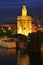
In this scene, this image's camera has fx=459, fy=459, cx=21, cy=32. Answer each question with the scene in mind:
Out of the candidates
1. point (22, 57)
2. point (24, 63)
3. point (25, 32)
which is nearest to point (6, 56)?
point (22, 57)

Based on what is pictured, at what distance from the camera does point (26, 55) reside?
47.7m

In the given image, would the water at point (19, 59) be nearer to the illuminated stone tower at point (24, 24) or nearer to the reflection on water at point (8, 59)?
the reflection on water at point (8, 59)

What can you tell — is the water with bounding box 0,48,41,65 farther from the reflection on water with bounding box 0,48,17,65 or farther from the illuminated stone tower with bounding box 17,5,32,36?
the illuminated stone tower with bounding box 17,5,32,36

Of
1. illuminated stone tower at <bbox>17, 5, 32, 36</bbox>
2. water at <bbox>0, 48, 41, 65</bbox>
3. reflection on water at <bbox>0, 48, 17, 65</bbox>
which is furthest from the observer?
illuminated stone tower at <bbox>17, 5, 32, 36</bbox>

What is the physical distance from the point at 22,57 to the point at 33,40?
8.65 meters

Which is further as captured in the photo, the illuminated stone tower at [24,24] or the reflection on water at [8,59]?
the illuminated stone tower at [24,24]

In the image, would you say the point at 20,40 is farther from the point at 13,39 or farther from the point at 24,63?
the point at 24,63

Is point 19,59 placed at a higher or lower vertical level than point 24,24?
lower

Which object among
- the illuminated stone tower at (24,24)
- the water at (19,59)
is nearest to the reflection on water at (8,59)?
the water at (19,59)

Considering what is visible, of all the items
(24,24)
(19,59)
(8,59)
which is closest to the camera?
(8,59)

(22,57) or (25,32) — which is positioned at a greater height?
(25,32)

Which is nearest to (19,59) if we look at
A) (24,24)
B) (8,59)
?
(8,59)

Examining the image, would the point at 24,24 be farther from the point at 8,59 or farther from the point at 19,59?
the point at 8,59

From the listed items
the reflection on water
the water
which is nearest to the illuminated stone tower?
the water
